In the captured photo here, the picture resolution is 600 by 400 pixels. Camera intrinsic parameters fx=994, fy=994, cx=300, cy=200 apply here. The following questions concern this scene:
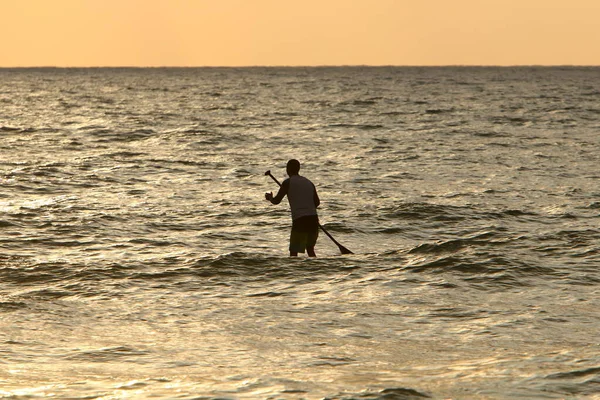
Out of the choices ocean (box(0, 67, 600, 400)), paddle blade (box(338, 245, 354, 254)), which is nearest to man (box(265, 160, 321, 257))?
ocean (box(0, 67, 600, 400))

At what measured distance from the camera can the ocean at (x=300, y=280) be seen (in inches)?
344

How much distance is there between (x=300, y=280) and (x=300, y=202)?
1.44 metres

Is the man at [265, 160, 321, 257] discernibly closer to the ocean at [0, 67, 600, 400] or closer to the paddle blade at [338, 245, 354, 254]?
the ocean at [0, 67, 600, 400]

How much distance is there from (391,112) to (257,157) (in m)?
29.9

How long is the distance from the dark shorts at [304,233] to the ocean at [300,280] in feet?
0.80

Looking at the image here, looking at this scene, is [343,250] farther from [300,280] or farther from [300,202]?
[300,280]

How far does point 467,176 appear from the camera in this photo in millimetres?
26891

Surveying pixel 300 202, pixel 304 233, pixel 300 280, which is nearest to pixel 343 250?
pixel 304 233

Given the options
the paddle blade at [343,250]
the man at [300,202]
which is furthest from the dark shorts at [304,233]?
the paddle blade at [343,250]

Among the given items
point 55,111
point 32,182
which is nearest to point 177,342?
point 32,182

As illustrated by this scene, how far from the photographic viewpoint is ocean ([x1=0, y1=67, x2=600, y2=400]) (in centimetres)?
874

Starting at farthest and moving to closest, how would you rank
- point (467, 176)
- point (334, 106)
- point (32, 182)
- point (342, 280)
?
point (334, 106) < point (467, 176) < point (32, 182) < point (342, 280)

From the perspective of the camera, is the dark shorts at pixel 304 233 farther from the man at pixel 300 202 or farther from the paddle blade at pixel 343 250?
the paddle blade at pixel 343 250

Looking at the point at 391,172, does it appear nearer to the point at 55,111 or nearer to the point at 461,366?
the point at 461,366
